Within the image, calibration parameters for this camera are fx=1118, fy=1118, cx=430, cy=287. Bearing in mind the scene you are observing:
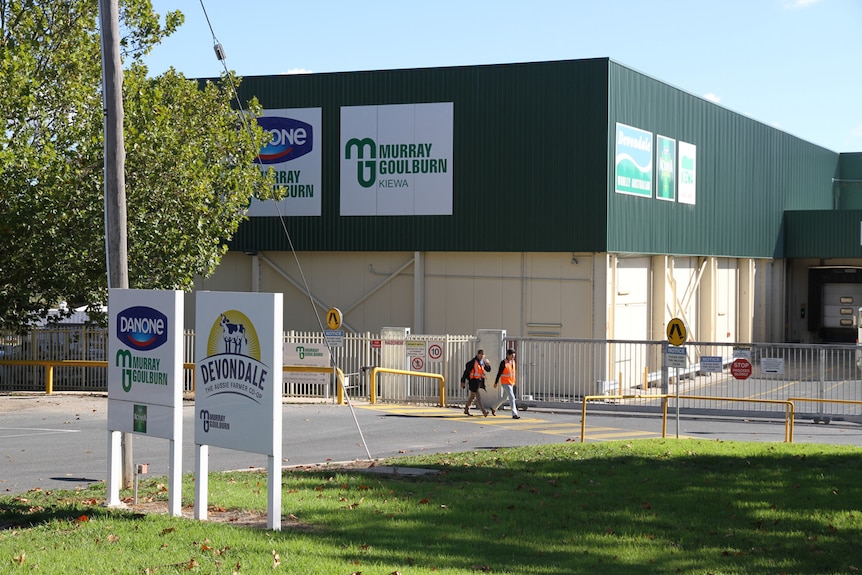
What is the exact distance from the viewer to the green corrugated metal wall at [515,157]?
34812 mm

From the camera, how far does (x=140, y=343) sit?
13.0 meters

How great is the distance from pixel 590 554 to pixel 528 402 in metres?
19.7

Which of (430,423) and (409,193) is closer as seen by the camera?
(430,423)

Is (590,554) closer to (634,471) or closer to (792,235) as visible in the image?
(634,471)

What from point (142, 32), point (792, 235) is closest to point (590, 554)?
point (142, 32)

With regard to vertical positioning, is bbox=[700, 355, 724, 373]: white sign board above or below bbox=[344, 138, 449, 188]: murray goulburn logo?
below

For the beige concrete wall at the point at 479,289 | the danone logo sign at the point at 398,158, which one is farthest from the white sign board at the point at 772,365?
the danone logo sign at the point at 398,158

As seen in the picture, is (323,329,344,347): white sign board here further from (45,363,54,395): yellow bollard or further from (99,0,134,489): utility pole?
(99,0,134,489): utility pole

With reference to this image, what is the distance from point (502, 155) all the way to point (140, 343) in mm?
24072

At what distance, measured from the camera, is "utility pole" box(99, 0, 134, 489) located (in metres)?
14.1

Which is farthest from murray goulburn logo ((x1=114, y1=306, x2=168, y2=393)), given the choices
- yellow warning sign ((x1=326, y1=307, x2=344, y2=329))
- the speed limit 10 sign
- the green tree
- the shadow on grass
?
the speed limit 10 sign

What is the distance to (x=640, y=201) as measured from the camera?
37156 millimetres

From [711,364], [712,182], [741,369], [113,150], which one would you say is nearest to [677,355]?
[711,364]

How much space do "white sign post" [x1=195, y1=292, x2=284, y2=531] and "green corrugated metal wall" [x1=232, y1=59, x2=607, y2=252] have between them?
23.5 meters
